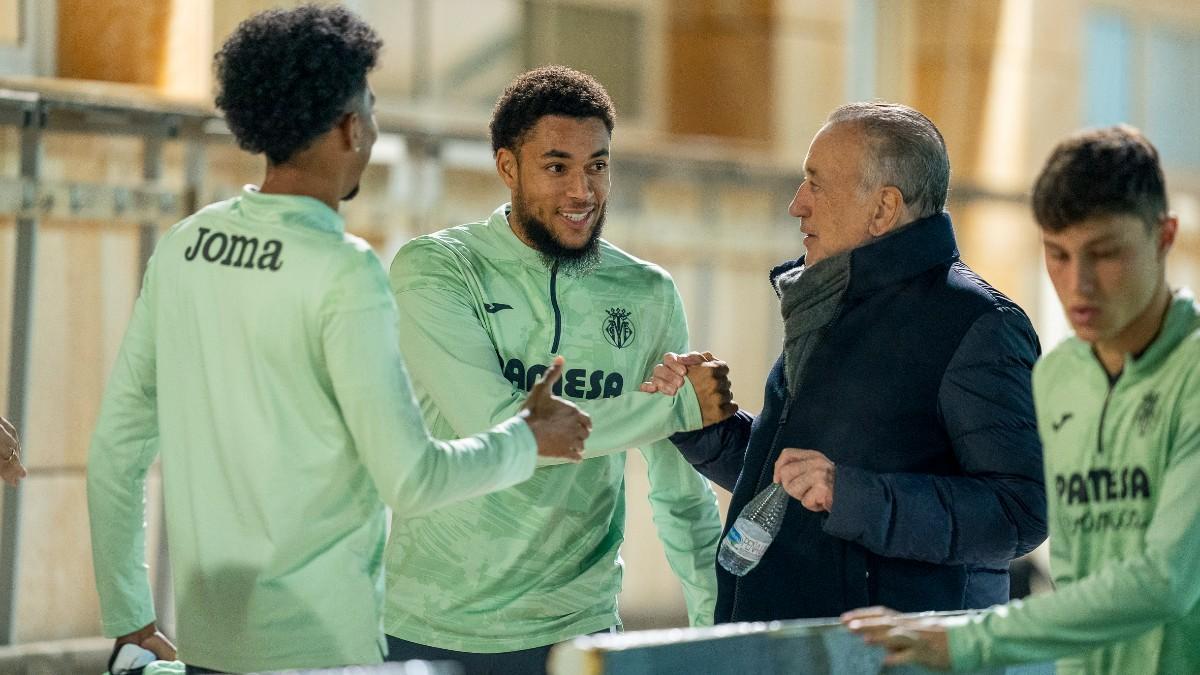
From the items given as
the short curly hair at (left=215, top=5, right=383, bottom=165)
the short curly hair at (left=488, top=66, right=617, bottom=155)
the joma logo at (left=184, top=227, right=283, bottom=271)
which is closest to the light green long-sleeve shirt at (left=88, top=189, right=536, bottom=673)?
the joma logo at (left=184, top=227, right=283, bottom=271)

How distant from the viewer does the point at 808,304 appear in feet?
12.6

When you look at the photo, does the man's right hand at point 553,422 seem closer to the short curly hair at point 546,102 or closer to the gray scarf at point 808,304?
the gray scarf at point 808,304

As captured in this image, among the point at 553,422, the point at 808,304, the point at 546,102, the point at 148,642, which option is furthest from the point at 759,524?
the point at 148,642

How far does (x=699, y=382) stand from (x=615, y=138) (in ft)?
18.5

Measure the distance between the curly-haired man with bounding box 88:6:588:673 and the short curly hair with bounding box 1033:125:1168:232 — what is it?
40.5 inches

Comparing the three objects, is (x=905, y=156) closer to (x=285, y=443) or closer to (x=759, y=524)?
(x=759, y=524)

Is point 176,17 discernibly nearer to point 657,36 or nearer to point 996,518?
point 657,36

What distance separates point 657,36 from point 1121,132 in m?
7.73

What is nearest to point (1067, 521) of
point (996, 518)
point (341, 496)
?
point (996, 518)

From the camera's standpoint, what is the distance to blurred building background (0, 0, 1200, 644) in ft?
22.5

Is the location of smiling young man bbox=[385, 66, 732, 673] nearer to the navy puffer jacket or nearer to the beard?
the beard

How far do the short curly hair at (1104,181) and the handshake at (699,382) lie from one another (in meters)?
1.41

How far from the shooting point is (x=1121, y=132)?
263cm

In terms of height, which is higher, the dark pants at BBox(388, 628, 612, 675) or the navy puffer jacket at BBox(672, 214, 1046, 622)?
the navy puffer jacket at BBox(672, 214, 1046, 622)
